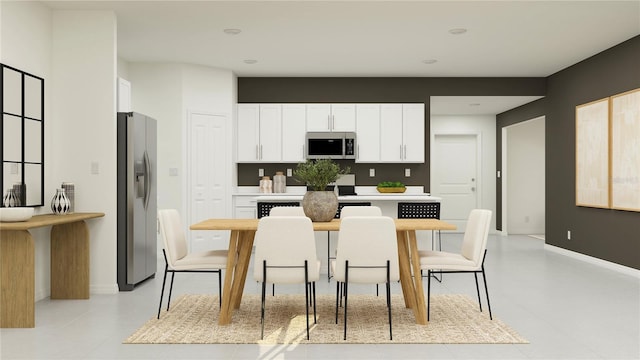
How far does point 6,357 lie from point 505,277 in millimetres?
4766

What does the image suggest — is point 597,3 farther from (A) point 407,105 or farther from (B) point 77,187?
(B) point 77,187

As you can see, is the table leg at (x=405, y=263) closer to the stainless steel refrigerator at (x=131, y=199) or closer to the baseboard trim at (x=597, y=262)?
the stainless steel refrigerator at (x=131, y=199)

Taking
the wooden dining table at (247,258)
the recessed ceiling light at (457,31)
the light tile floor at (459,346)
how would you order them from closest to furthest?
1. the light tile floor at (459,346)
2. the wooden dining table at (247,258)
3. the recessed ceiling light at (457,31)

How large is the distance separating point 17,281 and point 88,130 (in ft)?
5.62

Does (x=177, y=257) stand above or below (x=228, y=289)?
above

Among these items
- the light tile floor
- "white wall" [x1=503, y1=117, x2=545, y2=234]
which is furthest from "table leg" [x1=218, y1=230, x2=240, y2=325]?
"white wall" [x1=503, y1=117, x2=545, y2=234]

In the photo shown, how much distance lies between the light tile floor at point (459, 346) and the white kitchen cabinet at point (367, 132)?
2.71 metres

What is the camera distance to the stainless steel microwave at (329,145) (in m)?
8.13

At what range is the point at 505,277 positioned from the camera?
5922 mm

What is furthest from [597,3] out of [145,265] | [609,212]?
[145,265]

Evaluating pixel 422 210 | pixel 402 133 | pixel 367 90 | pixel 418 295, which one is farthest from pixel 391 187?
pixel 418 295

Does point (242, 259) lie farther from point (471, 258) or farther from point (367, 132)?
point (367, 132)

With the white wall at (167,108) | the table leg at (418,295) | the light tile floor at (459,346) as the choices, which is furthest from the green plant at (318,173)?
the white wall at (167,108)

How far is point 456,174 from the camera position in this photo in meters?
10.9
